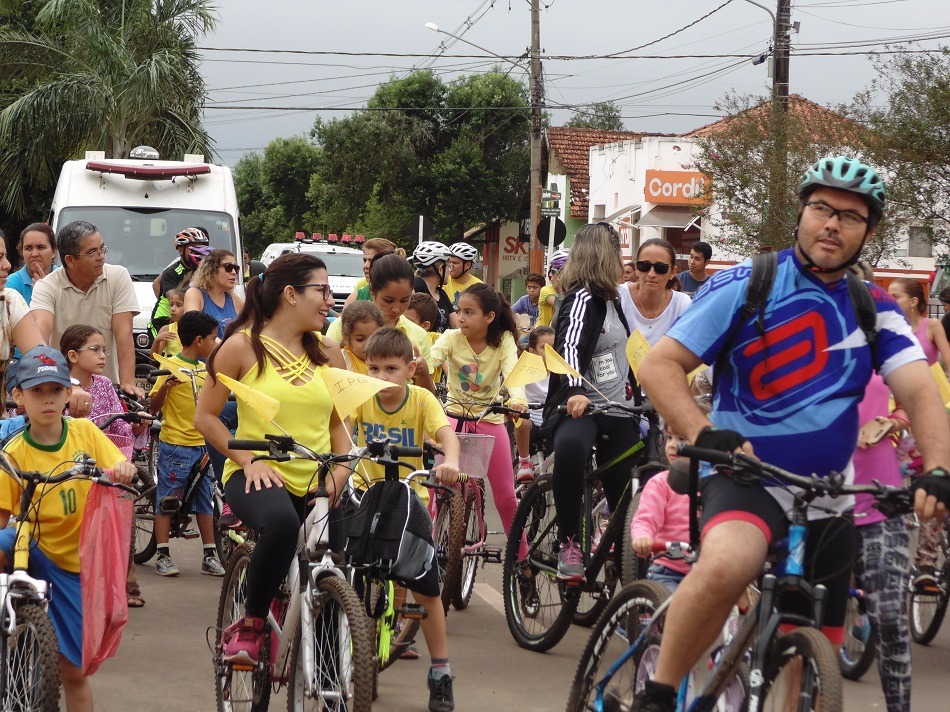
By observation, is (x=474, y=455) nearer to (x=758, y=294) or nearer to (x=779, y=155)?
(x=758, y=294)

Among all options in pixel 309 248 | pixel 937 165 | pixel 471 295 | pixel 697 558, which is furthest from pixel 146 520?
pixel 309 248

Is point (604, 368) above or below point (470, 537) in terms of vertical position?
above

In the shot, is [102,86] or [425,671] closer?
[425,671]

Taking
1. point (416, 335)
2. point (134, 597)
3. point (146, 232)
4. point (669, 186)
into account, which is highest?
point (669, 186)

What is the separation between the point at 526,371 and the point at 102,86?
25.9 metres

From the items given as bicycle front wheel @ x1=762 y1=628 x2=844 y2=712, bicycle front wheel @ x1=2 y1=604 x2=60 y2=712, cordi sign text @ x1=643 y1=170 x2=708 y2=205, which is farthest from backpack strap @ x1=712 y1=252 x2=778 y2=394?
cordi sign text @ x1=643 y1=170 x2=708 y2=205

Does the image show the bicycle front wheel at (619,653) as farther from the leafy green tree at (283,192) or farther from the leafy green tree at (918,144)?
the leafy green tree at (283,192)

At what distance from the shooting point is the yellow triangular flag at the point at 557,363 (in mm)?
6633

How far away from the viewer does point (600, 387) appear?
7.17m

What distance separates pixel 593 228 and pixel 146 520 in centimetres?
393

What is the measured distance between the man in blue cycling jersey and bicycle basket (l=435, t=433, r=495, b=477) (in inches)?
122

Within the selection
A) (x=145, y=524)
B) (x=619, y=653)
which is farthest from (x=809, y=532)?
(x=145, y=524)

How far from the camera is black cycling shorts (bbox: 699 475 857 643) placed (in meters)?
3.85

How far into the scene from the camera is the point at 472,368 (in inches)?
332
